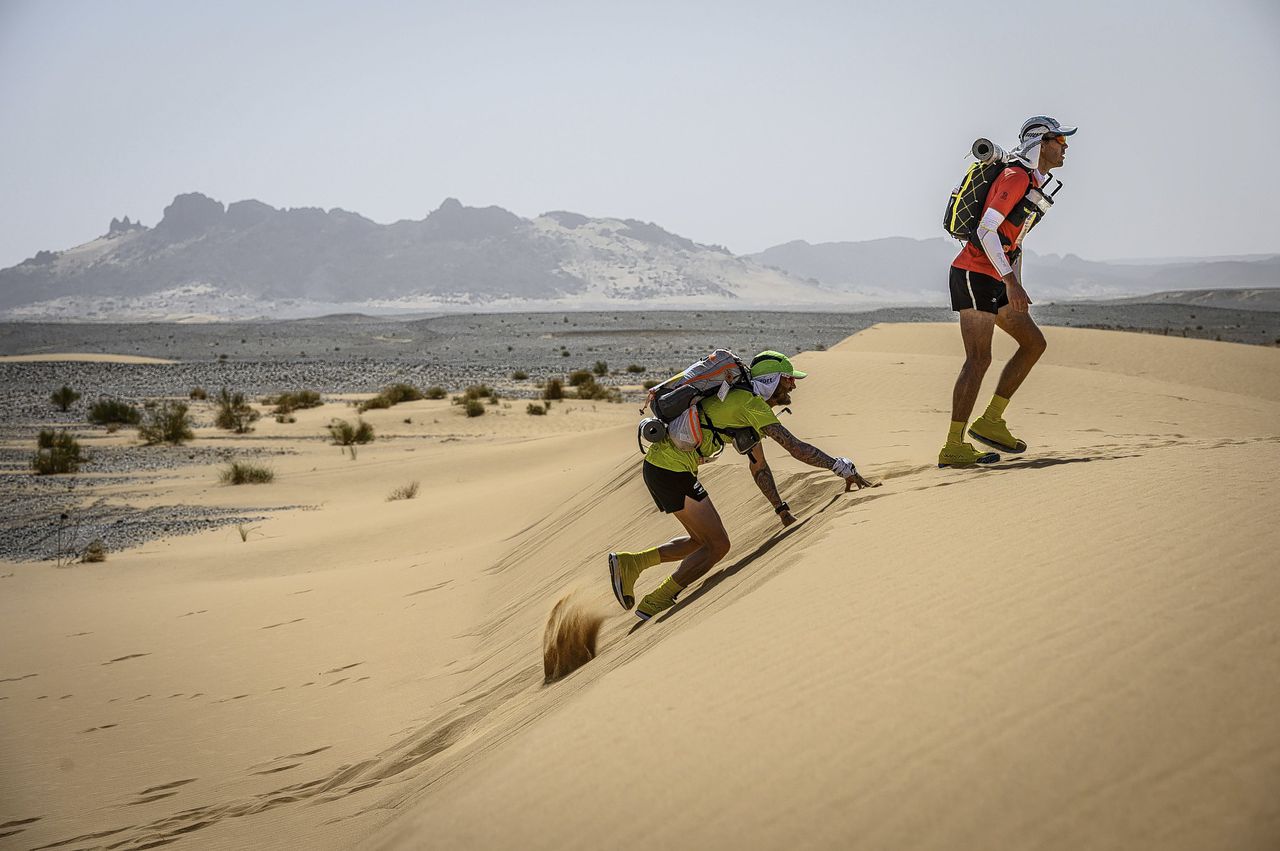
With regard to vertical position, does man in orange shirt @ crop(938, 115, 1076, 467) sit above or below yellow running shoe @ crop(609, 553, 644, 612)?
above

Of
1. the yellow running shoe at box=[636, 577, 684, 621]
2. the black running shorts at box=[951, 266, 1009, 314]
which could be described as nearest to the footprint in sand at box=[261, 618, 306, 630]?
the yellow running shoe at box=[636, 577, 684, 621]

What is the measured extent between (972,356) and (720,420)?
1769 mm

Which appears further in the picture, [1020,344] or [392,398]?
[392,398]

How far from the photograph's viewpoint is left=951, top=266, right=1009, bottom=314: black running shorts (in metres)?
5.69

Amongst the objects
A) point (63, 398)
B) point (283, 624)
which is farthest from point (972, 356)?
point (63, 398)

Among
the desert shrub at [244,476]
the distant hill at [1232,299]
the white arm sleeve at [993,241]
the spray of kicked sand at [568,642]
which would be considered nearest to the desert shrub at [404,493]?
the desert shrub at [244,476]

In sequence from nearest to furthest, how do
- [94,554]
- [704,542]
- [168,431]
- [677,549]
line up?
[704,542], [677,549], [94,554], [168,431]

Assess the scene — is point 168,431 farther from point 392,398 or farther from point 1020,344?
point 1020,344

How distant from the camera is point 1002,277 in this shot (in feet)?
18.2

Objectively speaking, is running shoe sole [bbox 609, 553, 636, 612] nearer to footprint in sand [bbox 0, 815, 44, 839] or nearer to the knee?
the knee

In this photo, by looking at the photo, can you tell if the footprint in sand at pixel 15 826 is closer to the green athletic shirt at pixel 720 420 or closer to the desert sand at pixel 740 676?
the desert sand at pixel 740 676

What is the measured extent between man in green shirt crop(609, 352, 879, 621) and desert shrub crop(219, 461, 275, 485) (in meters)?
10.9

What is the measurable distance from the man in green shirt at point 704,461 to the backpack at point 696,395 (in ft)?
0.10

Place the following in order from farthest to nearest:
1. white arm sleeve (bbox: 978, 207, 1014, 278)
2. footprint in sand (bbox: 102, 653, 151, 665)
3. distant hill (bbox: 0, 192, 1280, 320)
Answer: distant hill (bbox: 0, 192, 1280, 320)
footprint in sand (bbox: 102, 653, 151, 665)
white arm sleeve (bbox: 978, 207, 1014, 278)
